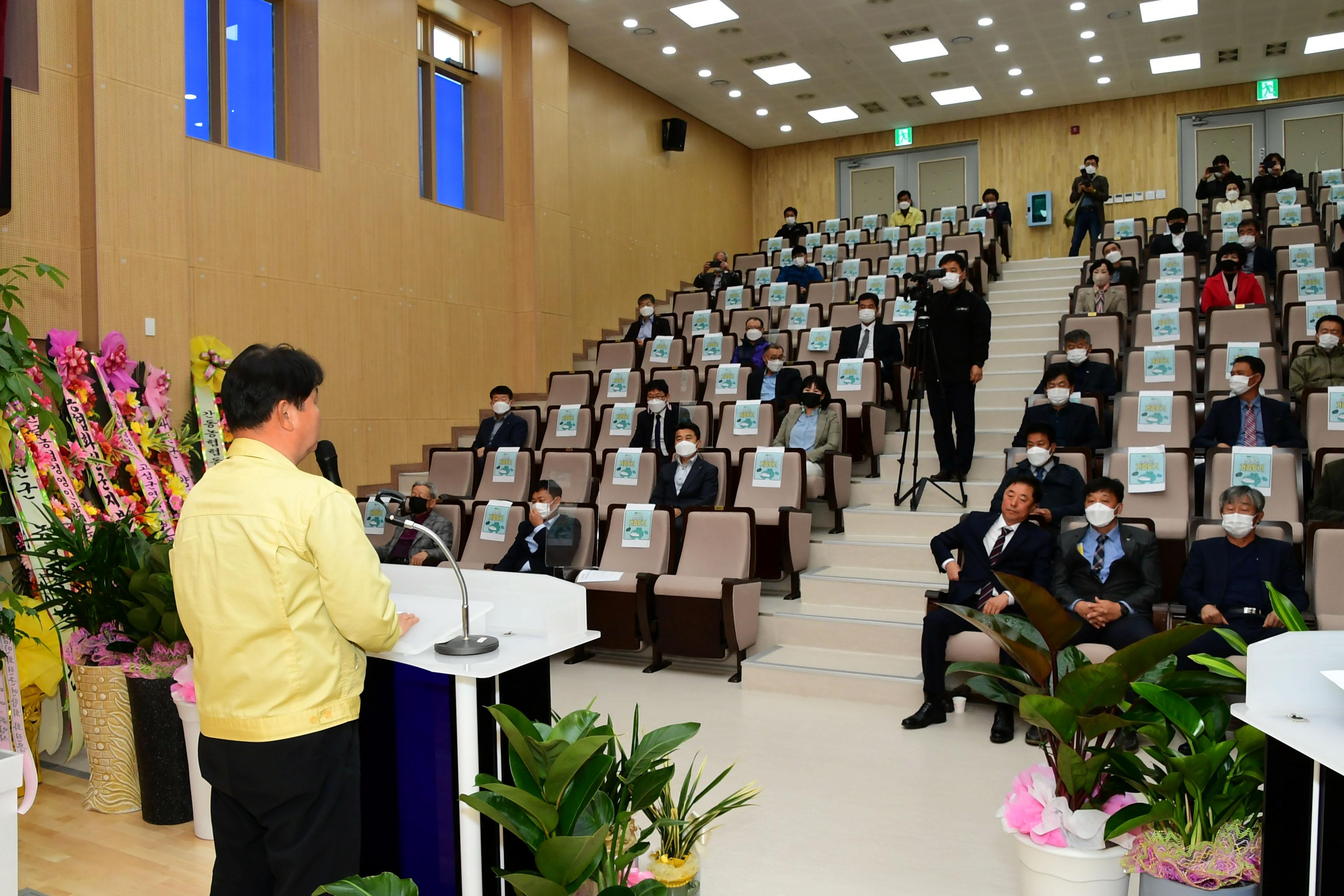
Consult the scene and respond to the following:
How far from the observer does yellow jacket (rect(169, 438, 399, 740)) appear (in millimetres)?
1646

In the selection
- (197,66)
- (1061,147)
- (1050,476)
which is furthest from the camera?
(1061,147)

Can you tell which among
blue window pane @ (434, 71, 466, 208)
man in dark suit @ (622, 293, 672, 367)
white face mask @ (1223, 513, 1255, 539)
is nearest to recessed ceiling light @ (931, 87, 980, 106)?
man in dark suit @ (622, 293, 672, 367)

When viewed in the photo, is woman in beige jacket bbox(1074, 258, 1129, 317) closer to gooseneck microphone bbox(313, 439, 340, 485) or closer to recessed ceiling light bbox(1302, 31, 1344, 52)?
recessed ceiling light bbox(1302, 31, 1344, 52)

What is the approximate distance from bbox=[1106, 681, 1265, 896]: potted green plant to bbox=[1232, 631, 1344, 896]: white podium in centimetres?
24

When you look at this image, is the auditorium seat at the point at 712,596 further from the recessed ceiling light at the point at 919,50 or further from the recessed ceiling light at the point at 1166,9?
the recessed ceiling light at the point at 1166,9

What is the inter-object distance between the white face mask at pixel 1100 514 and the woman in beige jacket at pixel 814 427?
1900 millimetres

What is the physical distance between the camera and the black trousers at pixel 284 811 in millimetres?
1693

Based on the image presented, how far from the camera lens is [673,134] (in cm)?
1187

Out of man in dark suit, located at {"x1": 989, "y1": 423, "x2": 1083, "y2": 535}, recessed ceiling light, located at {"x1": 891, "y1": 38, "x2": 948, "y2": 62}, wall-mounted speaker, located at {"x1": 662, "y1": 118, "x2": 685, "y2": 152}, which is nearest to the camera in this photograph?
man in dark suit, located at {"x1": 989, "y1": 423, "x2": 1083, "y2": 535}

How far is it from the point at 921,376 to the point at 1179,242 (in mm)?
4170

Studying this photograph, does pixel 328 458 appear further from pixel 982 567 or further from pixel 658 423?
pixel 982 567

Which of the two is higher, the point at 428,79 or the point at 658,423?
the point at 428,79

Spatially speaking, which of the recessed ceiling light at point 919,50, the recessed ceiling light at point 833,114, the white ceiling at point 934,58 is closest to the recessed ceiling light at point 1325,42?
the white ceiling at point 934,58

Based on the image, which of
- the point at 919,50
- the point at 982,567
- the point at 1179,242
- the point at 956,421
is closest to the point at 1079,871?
the point at 982,567
